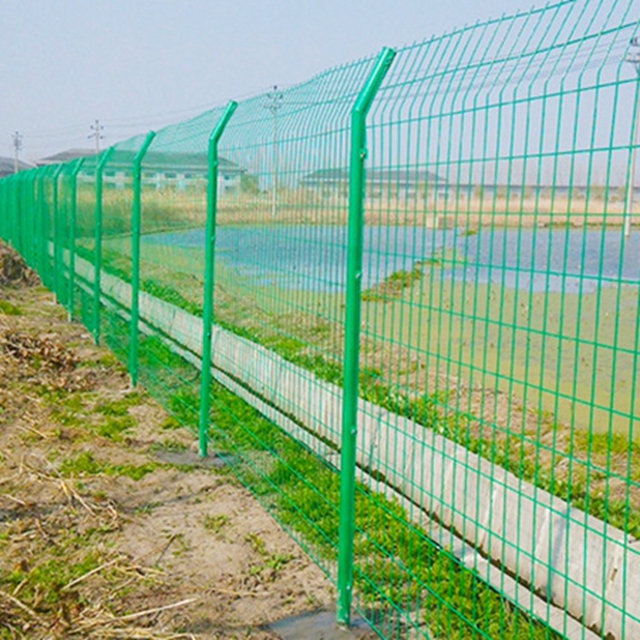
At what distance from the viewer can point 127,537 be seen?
5.12 metres

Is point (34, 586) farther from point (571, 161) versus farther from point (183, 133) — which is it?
point (183, 133)

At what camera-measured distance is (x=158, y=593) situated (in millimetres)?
4398

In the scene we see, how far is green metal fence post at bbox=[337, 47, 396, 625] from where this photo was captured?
3811mm

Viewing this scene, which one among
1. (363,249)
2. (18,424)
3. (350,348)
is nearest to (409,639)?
(350,348)

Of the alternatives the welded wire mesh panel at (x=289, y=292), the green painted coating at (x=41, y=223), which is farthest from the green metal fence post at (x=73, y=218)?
the welded wire mesh panel at (x=289, y=292)

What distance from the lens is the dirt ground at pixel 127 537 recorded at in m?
4.14

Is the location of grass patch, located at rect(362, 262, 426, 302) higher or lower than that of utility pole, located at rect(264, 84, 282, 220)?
lower

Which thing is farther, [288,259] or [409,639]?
[288,259]

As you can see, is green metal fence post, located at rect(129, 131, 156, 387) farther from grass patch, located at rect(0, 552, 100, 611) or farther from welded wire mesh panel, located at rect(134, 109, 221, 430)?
grass patch, located at rect(0, 552, 100, 611)

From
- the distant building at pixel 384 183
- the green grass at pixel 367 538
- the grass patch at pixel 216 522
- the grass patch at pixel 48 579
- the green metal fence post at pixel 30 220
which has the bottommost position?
the grass patch at pixel 216 522

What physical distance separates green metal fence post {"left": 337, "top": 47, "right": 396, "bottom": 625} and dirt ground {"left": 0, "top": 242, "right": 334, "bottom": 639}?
0.51 meters

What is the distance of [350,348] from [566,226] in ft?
4.82

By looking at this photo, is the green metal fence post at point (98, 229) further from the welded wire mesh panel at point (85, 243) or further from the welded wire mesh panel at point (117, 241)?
the welded wire mesh panel at point (85, 243)

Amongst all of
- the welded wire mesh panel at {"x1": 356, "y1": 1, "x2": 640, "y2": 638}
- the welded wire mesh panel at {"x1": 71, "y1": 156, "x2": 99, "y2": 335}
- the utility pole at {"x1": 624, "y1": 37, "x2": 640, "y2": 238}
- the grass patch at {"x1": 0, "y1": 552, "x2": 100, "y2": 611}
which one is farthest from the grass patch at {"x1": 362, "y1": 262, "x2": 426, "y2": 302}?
the welded wire mesh panel at {"x1": 71, "y1": 156, "x2": 99, "y2": 335}
